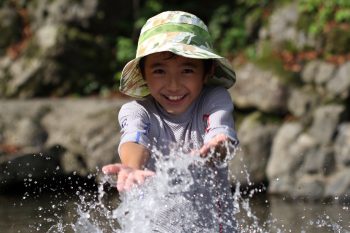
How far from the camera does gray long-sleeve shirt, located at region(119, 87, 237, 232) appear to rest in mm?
3965

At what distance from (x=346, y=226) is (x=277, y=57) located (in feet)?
20.1

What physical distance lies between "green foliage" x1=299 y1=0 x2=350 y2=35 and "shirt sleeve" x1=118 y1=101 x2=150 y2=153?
7.64 metres

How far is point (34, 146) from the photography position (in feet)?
35.3

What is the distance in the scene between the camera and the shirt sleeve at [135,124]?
397 centimetres

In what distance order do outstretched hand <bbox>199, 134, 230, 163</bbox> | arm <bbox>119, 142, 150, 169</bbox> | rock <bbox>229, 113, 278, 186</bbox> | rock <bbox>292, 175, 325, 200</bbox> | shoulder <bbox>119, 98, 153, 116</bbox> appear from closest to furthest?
outstretched hand <bbox>199, 134, 230, 163</bbox>, arm <bbox>119, 142, 150, 169</bbox>, shoulder <bbox>119, 98, 153, 116</bbox>, rock <bbox>292, 175, 325, 200</bbox>, rock <bbox>229, 113, 278, 186</bbox>

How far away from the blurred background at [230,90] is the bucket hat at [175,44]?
4.03 metres

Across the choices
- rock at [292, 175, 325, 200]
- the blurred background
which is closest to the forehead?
the blurred background

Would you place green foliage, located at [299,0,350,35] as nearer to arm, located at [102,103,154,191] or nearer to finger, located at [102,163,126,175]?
arm, located at [102,103,154,191]

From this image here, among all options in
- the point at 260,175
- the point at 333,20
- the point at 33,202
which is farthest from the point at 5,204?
the point at 333,20

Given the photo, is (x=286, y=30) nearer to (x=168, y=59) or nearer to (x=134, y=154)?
(x=168, y=59)

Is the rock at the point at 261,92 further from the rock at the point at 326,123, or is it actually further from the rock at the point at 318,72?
the rock at the point at 326,123

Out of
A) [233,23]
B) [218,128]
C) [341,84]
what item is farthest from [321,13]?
[218,128]

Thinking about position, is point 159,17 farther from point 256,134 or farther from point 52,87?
point 52,87

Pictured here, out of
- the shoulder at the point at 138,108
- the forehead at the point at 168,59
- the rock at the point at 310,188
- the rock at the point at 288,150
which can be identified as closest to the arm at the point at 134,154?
the shoulder at the point at 138,108
